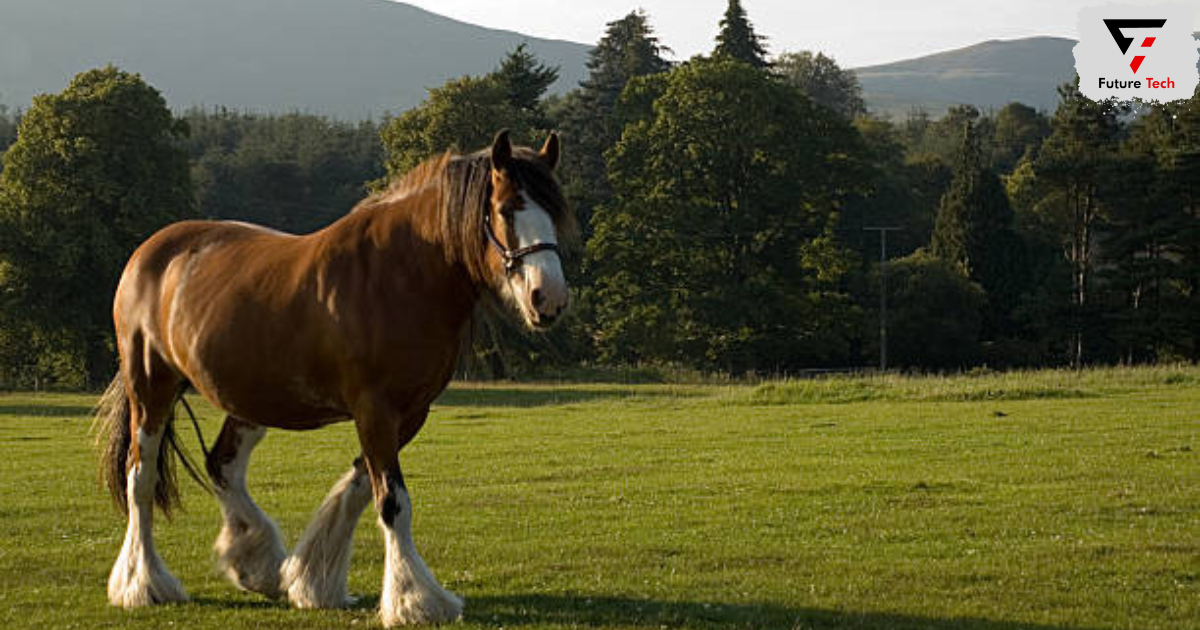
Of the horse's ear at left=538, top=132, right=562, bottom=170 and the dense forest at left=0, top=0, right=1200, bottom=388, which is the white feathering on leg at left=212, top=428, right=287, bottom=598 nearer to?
the horse's ear at left=538, top=132, right=562, bottom=170

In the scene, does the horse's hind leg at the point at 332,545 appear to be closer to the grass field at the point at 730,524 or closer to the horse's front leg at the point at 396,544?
the grass field at the point at 730,524

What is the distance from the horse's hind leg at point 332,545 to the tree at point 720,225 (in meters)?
46.7

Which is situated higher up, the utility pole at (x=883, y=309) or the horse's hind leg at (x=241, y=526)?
the horse's hind leg at (x=241, y=526)

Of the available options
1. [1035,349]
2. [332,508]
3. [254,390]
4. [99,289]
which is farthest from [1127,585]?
[1035,349]

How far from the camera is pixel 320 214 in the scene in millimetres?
83000

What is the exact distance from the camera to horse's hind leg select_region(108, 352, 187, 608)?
9234 millimetres

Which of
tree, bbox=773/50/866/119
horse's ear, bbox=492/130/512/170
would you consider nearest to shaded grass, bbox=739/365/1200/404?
horse's ear, bbox=492/130/512/170

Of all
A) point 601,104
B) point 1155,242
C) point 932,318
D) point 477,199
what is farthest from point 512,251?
point 601,104

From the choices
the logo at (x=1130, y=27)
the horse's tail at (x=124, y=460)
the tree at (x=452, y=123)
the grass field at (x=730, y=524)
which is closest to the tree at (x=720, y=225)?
the tree at (x=452, y=123)

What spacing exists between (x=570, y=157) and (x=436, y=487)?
196ft

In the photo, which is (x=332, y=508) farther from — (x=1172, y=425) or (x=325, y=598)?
(x=1172, y=425)

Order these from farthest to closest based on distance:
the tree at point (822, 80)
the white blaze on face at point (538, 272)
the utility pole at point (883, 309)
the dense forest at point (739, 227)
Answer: the tree at point (822, 80) < the utility pole at point (883, 309) < the dense forest at point (739, 227) < the white blaze on face at point (538, 272)

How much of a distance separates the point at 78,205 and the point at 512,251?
43071 mm

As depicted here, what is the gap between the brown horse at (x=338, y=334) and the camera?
26.3 feet
